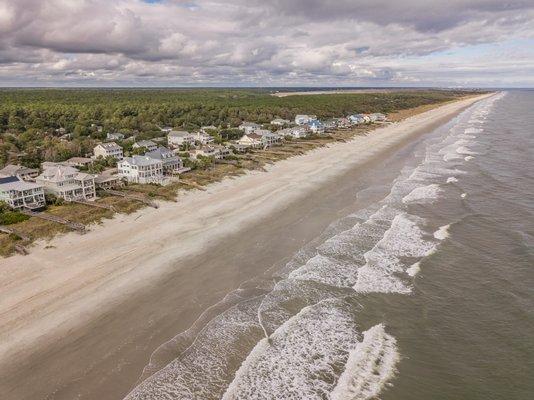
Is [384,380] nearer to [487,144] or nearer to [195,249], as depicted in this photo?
[195,249]

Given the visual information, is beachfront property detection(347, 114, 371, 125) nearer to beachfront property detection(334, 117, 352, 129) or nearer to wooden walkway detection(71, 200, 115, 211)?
beachfront property detection(334, 117, 352, 129)

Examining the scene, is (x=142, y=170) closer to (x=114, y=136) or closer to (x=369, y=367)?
(x=114, y=136)

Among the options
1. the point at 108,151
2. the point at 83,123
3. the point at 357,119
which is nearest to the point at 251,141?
the point at 108,151

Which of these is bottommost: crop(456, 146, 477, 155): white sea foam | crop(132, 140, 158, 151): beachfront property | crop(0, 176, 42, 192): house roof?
crop(456, 146, 477, 155): white sea foam

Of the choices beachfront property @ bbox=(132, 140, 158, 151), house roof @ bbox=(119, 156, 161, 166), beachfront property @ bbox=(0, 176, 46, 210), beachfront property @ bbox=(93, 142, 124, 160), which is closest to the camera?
beachfront property @ bbox=(0, 176, 46, 210)

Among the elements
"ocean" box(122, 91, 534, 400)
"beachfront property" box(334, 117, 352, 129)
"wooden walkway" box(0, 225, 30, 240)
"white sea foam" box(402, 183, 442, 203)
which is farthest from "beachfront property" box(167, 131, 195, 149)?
"beachfront property" box(334, 117, 352, 129)

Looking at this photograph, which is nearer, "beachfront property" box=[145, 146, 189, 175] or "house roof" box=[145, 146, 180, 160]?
"beachfront property" box=[145, 146, 189, 175]

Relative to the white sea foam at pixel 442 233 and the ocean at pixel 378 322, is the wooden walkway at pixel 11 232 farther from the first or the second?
the white sea foam at pixel 442 233
